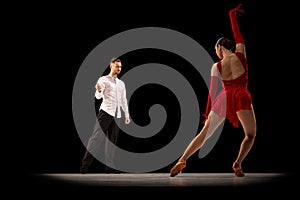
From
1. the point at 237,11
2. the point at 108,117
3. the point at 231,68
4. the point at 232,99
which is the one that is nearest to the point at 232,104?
the point at 232,99

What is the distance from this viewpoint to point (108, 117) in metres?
4.18

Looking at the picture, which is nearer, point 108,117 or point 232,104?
point 232,104

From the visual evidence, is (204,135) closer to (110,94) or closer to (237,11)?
(237,11)

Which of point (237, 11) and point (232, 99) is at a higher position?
point (237, 11)

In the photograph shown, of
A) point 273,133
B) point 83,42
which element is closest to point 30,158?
point 83,42

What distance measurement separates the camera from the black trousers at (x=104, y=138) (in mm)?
4098

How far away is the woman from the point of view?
3346 mm

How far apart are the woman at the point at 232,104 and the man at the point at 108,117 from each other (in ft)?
3.01

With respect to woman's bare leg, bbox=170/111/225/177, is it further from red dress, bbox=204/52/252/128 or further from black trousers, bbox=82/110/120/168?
black trousers, bbox=82/110/120/168

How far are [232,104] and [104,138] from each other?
1.34 m

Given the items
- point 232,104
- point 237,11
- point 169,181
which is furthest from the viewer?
point 237,11

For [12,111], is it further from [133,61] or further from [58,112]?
[133,61]

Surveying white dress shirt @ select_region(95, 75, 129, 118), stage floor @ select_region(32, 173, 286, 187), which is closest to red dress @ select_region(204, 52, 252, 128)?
stage floor @ select_region(32, 173, 286, 187)

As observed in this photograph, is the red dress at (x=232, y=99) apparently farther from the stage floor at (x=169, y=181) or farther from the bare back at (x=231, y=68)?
the stage floor at (x=169, y=181)
